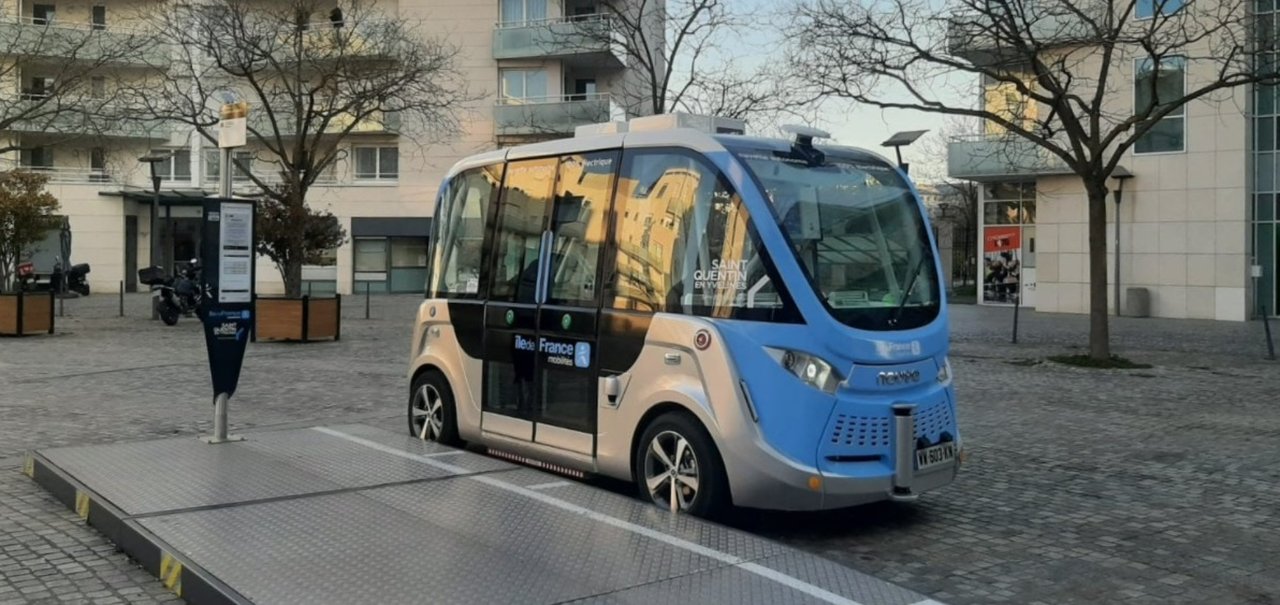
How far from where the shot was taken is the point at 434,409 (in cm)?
830

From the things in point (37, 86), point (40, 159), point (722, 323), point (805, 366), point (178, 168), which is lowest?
point (805, 366)

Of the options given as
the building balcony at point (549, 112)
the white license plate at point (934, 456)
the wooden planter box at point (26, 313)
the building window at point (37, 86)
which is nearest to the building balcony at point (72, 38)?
the building window at point (37, 86)

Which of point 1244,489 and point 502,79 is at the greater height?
point 502,79

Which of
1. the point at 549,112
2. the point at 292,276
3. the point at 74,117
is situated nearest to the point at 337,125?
the point at 549,112

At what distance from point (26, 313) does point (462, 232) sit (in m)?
16.1

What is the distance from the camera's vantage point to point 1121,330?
24797 millimetres

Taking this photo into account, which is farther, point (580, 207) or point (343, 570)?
point (580, 207)

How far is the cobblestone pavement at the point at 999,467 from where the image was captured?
17.4 ft

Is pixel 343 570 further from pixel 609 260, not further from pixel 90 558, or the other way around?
pixel 609 260

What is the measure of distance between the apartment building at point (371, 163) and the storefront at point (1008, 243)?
15184 millimetres

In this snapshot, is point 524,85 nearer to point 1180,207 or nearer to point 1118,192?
point 1118,192

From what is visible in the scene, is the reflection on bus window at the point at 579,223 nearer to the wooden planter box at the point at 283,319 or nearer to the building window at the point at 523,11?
the wooden planter box at the point at 283,319

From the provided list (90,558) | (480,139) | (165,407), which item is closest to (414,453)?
(90,558)

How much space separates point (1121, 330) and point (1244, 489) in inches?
734
